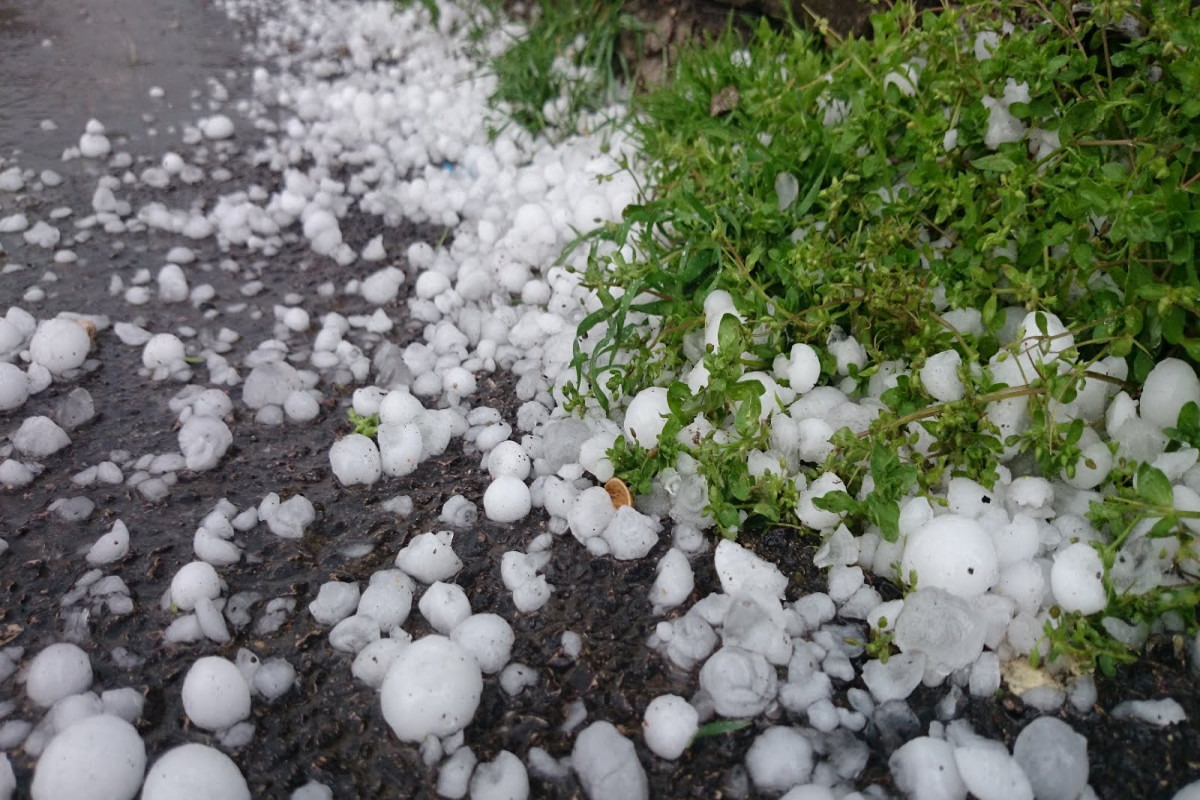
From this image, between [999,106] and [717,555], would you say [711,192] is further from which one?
[717,555]

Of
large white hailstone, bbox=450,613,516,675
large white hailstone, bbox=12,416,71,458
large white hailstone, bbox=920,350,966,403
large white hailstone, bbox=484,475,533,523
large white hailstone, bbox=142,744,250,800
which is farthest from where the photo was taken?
large white hailstone, bbox=12,416,71,458

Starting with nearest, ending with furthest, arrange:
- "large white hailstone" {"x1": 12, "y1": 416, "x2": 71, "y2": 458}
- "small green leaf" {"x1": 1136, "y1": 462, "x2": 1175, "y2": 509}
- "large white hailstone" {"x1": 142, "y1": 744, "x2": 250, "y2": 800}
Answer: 1. "large white hailstone" {"x1": 142, "y1": 744, "x2": 250, "y2": 800}
2. "small green leaf" {"x1": 1136, "y1": 462, "x2": 1175, "y2": 509}
3. "large white hailstone" {"x1": 12, "y1": 416, "x2": 71, "y2": 458}

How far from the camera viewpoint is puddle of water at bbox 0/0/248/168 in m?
2.76

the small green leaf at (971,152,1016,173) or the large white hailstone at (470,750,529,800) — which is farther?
the small green leaf at (971,152,1016,173)

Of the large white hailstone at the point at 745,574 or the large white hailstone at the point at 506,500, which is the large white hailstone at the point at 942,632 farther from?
the large white hailstone at the point at 506,500

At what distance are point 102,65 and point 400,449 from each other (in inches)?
96.0

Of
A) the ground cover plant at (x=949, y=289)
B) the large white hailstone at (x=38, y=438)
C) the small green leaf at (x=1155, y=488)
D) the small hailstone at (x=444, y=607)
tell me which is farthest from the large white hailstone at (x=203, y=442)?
the small green leaf at (x=1155, y=488)

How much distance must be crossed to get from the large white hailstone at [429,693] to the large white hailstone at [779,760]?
373mm

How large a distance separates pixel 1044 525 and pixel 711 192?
0.87 metres

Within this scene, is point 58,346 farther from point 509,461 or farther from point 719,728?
point 719,728

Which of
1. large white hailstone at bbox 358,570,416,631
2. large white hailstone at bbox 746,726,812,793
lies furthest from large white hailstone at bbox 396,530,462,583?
large white hailstone at bbox 746,726,812,793

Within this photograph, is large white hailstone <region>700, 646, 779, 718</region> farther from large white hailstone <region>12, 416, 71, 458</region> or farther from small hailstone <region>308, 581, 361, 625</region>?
large white hailstone <region>12, 416, 71, 458</region>

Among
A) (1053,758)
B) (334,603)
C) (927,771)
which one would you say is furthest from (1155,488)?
(334,603)

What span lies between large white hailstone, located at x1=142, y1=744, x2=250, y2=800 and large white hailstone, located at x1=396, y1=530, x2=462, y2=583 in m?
0.39
